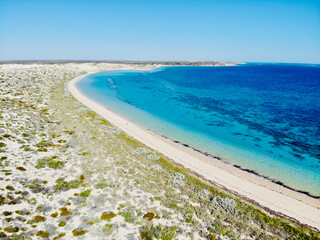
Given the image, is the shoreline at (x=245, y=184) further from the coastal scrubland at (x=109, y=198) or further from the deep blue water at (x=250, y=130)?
the deep blue water at (x=250, y=130)

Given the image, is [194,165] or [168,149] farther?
[168,149]

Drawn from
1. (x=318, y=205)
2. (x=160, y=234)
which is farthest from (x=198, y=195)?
(x=318, y=205)

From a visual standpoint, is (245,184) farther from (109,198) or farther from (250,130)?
(250,130)

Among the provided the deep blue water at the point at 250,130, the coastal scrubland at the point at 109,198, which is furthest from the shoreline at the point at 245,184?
the deep blue water at the point at 250,130

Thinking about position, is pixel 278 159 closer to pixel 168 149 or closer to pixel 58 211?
pixel 168 149

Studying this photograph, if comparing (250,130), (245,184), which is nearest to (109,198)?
(245,184)

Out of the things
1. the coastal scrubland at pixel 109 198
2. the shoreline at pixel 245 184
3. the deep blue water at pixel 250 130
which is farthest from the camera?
the deep blue water at pixel 250 130

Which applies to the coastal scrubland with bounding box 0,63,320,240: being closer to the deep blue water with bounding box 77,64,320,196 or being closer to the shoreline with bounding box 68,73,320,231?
the shoreline with bounding box 68,73,320,231
